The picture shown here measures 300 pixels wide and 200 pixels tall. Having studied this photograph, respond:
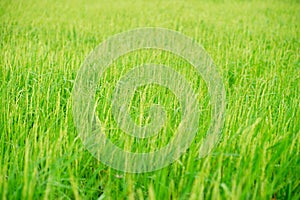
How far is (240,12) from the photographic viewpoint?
7.60 meters

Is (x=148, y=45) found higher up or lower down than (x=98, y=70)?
higher up

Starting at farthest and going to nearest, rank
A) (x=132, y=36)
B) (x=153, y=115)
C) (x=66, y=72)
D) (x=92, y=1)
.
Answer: (x=92, y=1), (x=132, y=36), (x=66, y=72), (x=153, y=115)

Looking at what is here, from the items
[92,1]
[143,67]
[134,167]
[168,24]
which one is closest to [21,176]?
[134,167]

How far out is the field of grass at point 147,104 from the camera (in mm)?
1467

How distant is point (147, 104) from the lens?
221 cm

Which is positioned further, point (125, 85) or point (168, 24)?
point (168, 24)

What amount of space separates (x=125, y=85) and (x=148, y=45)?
5.81 feet

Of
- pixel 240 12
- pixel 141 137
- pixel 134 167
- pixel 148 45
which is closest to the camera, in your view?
pixel 134 167

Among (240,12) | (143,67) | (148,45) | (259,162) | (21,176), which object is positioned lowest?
(21,176)

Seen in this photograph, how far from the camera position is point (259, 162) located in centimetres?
150

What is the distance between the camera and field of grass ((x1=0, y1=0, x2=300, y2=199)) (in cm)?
147

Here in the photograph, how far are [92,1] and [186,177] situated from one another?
7.99 meters

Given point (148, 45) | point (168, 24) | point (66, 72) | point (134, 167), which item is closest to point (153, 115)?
point (134, 167)

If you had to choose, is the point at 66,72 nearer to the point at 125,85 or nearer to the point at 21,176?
the point at 125,85
